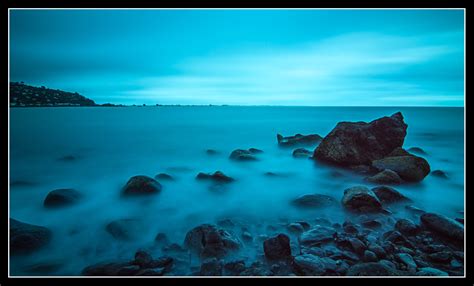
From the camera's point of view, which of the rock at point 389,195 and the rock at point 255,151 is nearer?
the rock at point 389,195

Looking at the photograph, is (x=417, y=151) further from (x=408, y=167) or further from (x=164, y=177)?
(x=164, y=177)

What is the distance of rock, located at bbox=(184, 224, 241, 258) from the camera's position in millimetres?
3350

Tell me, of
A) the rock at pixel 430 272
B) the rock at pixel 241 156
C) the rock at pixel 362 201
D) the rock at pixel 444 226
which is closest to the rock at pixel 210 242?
the rock at pixel 430 272

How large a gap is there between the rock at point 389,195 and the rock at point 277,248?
2.81 meters

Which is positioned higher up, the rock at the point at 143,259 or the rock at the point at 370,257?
the rock at the point at 370,257

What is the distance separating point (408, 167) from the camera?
20.5 feet

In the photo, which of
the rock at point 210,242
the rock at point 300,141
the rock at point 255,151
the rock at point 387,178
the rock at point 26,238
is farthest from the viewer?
the rock at point 300,141

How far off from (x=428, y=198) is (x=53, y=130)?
39.5ft

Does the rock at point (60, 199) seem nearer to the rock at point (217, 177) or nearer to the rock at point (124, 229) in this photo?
the rock at point (124, 229)

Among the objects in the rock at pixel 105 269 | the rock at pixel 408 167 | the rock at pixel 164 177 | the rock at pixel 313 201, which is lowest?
the rock at pixel 105 269

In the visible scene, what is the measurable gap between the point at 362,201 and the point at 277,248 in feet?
7.44

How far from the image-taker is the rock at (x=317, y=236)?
3.56 m

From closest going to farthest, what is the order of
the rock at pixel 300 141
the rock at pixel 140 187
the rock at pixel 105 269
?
the rock at pixel 105 269, the rock at pixel 140 187, the rock at pixel 300 141
